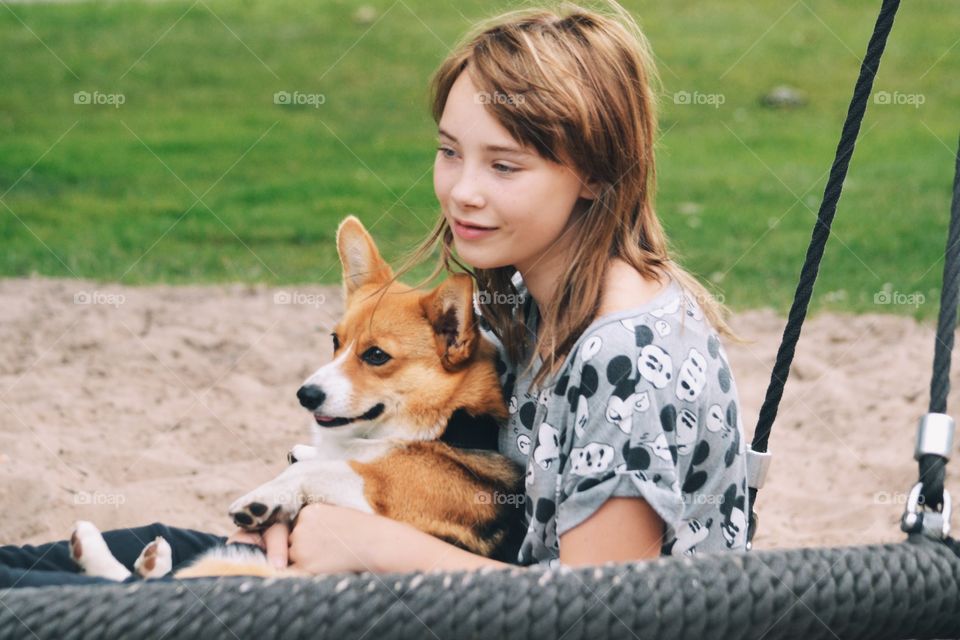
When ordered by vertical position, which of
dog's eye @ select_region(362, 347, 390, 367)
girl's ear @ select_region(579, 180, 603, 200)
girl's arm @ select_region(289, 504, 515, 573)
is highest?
girl's ear @ select_region(579, 180, 603, 200)

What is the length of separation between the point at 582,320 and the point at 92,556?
1.37 metres

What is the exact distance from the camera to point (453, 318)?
3.09 m

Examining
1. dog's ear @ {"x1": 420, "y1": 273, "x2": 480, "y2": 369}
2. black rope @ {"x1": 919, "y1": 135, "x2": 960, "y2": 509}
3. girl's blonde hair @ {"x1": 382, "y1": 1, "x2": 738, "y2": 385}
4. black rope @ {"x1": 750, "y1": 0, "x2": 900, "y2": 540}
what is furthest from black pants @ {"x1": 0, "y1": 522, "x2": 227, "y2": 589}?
black rope @ {"x1": 919, "y1": 135, "x2": 960, "y2": 509}

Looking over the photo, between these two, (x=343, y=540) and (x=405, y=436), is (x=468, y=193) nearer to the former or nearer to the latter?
(x=405, y=436)

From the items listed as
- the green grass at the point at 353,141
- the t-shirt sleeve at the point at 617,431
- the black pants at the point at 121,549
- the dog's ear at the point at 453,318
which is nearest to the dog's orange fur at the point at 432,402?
the dog's ear at the point at 453,318

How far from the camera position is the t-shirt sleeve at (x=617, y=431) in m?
2.40

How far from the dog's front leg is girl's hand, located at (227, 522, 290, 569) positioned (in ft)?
0.07

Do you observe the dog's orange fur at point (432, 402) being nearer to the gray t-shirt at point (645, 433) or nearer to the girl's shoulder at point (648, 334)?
the gray t-shirt at point (645, 433)

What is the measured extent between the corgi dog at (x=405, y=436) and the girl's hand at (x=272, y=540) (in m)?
0.02

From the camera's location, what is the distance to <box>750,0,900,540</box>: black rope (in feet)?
8.24

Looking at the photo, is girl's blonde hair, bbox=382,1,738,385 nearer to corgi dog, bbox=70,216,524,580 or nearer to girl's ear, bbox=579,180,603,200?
girl's ear, bbox=579,180,603,200

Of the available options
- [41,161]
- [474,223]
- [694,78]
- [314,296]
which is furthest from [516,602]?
[694,78]

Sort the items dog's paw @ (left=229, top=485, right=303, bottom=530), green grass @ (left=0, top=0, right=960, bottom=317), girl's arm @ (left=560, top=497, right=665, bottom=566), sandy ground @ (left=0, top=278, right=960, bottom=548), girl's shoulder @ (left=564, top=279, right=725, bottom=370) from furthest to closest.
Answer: green grass @ (left=0, top=0, right=960, bottom=317) → sandy ground @ (left=0, top=278, right=960, bottom=548) → dog's paw @ (left=229, top=485, right=303, bottom=530) → girl's shoulder @ (left=564, top=279, right=725, bottom=370) → girl's arm @ (left=560, top=497, right=665, bottom=566)

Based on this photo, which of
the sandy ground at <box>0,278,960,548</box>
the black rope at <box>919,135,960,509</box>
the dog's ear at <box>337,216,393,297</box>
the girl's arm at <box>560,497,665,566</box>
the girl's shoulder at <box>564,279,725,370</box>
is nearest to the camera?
the black rope at <box>919,135,960,509</box>
